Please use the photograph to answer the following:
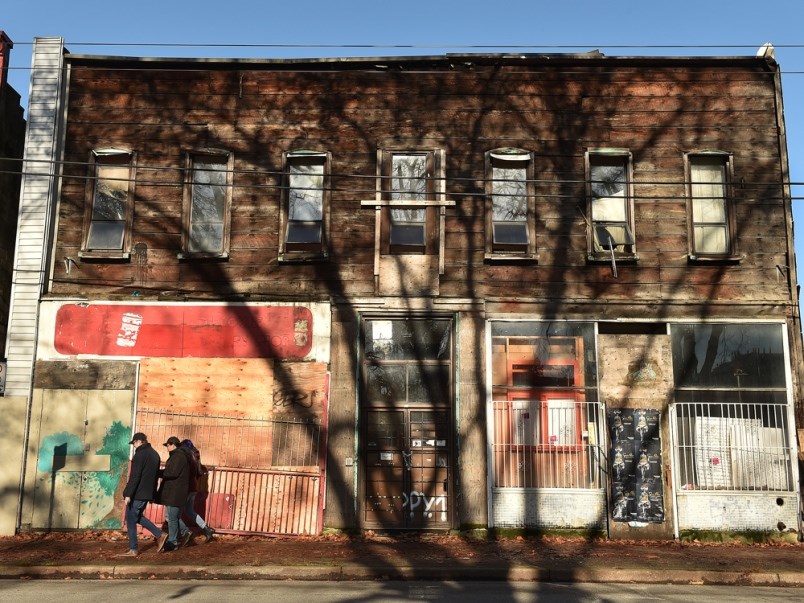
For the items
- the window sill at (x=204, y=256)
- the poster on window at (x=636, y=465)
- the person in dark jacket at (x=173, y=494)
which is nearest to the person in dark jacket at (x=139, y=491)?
the person in dark jacket at (x=173, y=494)

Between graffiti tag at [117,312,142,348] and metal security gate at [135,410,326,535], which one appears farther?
graffiti tag at [117,312,142,348]

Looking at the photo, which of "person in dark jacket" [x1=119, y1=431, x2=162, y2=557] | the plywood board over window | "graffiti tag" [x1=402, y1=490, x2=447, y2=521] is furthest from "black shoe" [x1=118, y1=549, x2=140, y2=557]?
"graffiti tag" [x1=402, y1=490, x2=447, y2=521]

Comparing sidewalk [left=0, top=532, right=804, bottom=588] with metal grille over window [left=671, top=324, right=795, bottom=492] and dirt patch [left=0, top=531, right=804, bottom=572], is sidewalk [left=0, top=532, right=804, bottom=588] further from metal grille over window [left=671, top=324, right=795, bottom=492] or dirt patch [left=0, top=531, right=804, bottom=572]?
metal grille over window [left=671, top=324, right=795, bottom=492]

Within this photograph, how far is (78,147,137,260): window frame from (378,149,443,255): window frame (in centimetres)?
461

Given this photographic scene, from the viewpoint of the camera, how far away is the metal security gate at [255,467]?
43.5 ft

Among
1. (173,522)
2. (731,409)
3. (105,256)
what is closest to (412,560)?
(173,522)

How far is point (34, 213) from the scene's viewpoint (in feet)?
47.6

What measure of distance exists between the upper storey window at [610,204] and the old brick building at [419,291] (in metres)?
0.06

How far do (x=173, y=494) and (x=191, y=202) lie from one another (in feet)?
18.4

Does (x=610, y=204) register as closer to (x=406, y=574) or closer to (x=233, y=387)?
(x=233, y=387)

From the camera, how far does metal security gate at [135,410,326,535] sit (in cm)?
1327

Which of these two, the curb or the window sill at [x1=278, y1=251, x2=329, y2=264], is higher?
the window sill at [x1=278, y1=251, x2=329, y2=264]

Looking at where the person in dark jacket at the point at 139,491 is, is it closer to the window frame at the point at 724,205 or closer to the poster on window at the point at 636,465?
the poster on window at the point at 636,465

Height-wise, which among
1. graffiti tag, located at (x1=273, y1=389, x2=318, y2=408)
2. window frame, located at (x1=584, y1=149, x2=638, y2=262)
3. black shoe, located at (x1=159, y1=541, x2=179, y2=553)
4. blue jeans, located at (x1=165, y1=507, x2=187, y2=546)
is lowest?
black shoe, located at (x1=159, y1=541, x2=179, y2=553)
